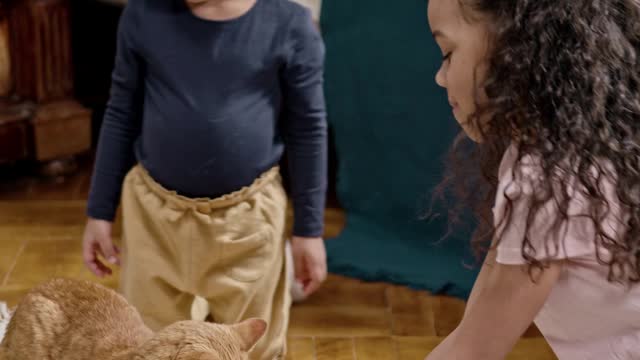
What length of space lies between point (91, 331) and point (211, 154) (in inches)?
13.8

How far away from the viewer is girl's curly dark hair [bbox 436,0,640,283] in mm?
812

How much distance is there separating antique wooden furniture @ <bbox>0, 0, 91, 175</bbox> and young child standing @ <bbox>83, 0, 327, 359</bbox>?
76 cm

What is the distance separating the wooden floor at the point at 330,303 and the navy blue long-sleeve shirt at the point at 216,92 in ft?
1.18

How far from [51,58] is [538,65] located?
146 cm

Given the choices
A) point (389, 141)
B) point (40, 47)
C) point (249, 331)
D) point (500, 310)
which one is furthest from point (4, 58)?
point (500, 310)

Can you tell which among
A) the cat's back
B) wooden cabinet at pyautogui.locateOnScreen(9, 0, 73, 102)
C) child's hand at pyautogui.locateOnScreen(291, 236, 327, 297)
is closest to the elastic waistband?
child's hand at pyautogui.locateOnScreen(291, 236, 327, 297)

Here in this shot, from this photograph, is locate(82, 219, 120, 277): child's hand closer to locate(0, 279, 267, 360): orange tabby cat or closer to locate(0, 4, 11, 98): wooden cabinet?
locate(0, 279, 267, 360): orange tabby cat

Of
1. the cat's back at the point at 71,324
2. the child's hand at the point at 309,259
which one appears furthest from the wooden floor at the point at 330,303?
the cat's back at the point at 71,324

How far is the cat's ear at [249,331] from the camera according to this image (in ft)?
2.99

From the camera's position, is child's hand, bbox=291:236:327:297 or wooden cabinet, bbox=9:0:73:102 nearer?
child's hand, bbox=291:236:327:297

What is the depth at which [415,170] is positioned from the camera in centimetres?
185

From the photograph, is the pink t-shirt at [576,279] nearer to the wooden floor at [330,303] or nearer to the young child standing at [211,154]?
the young child standing at [211,154]

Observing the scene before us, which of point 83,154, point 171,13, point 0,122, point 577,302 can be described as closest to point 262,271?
point 171,13

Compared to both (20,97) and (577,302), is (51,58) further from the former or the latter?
(577,302)
